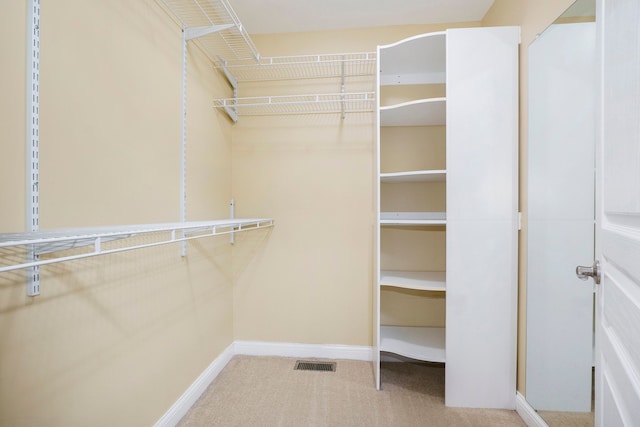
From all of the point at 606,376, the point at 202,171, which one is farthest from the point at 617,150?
the point at 202,171

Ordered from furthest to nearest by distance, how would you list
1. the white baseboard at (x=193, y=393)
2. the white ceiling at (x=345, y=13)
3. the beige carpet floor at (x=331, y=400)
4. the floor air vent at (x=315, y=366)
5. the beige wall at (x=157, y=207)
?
1. the floor air vent at (x=315, y=366)
2. the white ceiling at (x=345, y=13)
3. the beige carpet floor at (x=331, y=400)
4. the white baseboard at (x=193, y=393)
5. the beige wall at (x=157, y=207)

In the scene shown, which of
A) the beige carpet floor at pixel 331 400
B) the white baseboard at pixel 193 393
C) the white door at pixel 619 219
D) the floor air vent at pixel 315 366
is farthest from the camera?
the floor air vent at pixel 315 366

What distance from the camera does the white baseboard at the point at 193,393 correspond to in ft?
4.58

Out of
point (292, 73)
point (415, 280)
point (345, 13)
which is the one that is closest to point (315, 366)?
point (415, 280)

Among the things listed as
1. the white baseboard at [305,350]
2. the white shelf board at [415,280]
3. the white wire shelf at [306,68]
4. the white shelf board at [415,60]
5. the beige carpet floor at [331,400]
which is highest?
the white wire shelf at [306,68]

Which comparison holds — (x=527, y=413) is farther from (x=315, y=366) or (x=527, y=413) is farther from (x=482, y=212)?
(x=315, y=366)

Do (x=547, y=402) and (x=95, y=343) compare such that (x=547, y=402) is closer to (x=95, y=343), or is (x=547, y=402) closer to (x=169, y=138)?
(x=95, y=343)

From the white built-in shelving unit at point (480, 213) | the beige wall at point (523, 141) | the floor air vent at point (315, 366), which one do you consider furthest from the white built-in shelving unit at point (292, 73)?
the floor air vent at point (315, 366)

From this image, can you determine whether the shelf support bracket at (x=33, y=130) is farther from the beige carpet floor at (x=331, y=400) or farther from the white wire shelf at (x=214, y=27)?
the beige carpet floor at (x=331, y=400)

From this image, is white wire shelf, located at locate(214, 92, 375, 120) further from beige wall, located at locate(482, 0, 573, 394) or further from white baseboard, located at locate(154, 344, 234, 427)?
white baseboard, located at locate(154, 344, 234, 427)

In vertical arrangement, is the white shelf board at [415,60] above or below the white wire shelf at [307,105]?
above

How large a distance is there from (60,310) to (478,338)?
1.91 meters

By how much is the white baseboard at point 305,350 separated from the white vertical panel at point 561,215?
103 cm

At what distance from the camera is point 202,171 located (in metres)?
1.74
